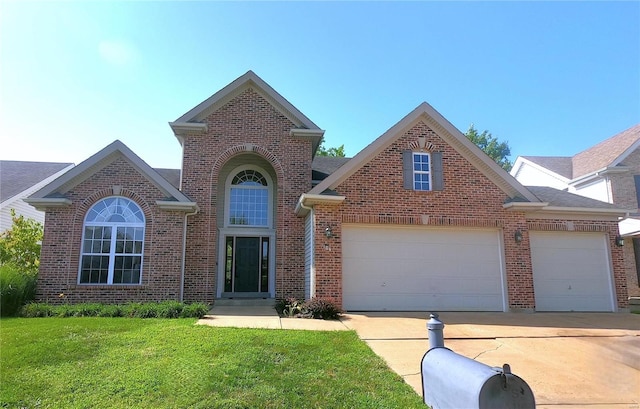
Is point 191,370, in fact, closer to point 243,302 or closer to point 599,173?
point 243,302

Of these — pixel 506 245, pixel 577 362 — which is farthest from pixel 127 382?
pixel 506 245

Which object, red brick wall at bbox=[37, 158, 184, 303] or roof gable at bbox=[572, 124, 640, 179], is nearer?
red brick wall at bbox=[37, 158, 184, 303]

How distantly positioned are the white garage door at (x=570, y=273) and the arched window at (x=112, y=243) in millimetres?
12519

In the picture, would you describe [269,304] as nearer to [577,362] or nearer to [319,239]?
[319,239]

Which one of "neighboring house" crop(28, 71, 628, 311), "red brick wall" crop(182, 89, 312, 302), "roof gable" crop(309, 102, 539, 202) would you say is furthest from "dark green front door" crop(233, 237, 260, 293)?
"roof gable" crop(309, 102, 539, 202)

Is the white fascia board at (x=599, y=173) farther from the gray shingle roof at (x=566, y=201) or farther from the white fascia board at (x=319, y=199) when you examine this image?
the white fascia board at (x=319, y=199)

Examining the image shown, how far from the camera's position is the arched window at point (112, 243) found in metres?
12.4

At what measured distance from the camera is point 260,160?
51.8 ft

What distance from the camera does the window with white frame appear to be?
1292 centimetres

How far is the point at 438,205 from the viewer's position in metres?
12.7

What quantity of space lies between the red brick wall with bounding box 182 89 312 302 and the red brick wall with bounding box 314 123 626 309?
110 inches

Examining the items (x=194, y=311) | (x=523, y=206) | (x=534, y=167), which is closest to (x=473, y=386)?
(x=194, y=311)

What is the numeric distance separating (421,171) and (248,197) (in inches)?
260

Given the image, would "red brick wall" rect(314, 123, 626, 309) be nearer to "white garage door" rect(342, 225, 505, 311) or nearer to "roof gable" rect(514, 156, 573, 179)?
"white garage door" rect(342, 225, 505, 311)
